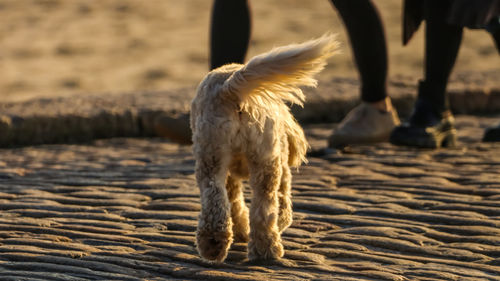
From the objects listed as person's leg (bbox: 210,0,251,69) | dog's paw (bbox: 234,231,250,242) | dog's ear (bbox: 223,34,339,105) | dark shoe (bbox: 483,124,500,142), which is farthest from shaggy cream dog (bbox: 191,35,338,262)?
dark shoe (bbox: 483,124,500,142)

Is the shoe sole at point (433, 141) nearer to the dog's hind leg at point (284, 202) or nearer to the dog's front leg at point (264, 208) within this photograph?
the dog's hind leg at point (284, 202)

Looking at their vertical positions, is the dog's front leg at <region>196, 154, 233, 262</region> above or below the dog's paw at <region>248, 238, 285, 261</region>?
above

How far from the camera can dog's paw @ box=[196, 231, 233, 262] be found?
3.70m

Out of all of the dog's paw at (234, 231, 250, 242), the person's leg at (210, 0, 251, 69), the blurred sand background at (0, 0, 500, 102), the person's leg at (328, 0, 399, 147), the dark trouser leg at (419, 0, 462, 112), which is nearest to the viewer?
the dog's paw at (234, 231, 250, 242)

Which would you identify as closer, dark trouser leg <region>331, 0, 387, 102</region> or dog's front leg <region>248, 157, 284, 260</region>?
dog's front leg <region>248, 157, 284, 260</region>

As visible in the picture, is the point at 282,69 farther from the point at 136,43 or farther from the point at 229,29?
the point at 136,43

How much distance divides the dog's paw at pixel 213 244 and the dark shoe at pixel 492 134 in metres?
3.50

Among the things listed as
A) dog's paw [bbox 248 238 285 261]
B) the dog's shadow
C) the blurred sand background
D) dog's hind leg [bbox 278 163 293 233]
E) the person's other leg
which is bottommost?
the blurred sand background

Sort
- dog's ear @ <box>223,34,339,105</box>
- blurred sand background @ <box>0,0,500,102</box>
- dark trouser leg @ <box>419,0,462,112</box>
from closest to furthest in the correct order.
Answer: dog's ear @ <box>223,34,339,105</box> → dark trouser leg @ <box>419,0,462,112</box> → blurred sand background @ <box>0,0,500,102</box>

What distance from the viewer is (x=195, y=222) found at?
180 inches

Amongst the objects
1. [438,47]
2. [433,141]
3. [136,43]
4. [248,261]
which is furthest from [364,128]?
[136,43]

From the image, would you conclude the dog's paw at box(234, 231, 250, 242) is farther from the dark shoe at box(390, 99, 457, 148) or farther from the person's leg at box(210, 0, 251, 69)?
the dark shoe at box(390, 99, 457, 148)

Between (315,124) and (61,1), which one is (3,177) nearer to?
(315,124)

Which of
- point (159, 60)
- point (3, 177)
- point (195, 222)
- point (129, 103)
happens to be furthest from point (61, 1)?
point (195, 222)
